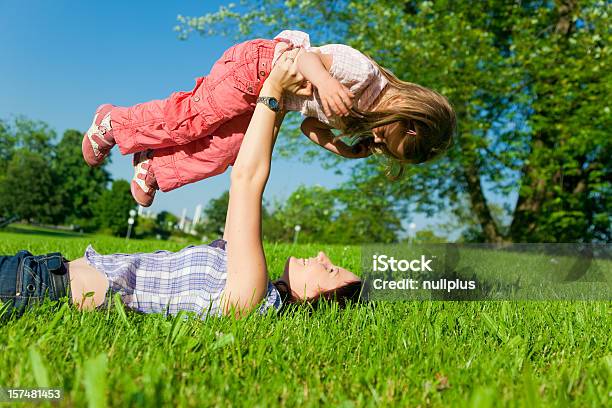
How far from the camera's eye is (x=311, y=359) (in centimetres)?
205

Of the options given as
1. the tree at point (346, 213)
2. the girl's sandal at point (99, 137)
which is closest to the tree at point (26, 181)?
the tree at point (346, 213)

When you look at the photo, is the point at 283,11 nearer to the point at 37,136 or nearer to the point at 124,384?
the point at 124,384

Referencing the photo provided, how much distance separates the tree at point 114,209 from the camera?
155ft

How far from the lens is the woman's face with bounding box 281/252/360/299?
10.4 ft

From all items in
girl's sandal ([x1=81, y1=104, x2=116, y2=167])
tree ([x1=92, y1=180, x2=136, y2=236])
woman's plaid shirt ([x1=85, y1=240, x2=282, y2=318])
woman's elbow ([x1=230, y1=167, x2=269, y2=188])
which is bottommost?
woman's plaid shirt ([x1=85, y1=240, x2=282, y2=318])

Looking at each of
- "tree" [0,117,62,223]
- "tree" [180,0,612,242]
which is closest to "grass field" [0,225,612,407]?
"tree" [180,0,612,242]

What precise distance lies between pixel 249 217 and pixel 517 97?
11135 millimetres

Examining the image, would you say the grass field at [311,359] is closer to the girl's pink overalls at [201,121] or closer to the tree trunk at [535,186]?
the girl's pink overalls at [201,121]

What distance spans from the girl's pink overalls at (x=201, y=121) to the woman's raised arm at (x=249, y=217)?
1.72ft

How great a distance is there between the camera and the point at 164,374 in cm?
166

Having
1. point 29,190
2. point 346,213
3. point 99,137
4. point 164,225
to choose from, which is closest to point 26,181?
point 29,190

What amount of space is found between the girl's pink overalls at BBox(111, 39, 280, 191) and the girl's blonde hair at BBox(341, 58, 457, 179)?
0.61 m

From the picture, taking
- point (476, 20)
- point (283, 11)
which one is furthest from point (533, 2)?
point (283, 11)

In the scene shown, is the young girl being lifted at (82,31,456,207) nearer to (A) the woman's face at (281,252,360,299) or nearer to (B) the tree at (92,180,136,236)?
(A) the woman's face at (281,252,360,299)
